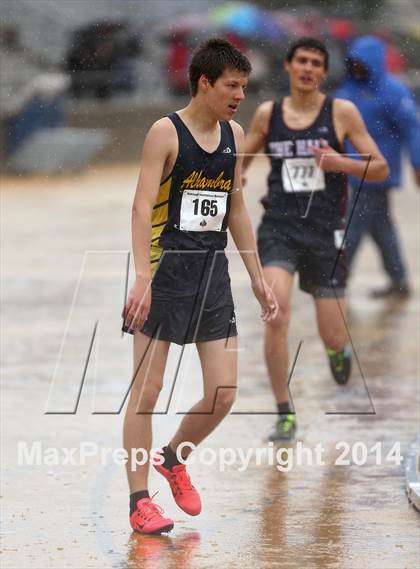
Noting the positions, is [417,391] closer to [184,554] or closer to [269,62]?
[184,554]

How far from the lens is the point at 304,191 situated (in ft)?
26.8

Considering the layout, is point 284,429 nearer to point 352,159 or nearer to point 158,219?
point 352,159

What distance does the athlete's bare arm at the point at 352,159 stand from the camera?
311 inches

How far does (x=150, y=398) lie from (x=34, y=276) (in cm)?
691

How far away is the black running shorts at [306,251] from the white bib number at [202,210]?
68.2 inches

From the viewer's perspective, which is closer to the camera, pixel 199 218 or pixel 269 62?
pixel 199 218

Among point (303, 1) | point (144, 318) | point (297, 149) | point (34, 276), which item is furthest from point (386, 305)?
point (303, 1)

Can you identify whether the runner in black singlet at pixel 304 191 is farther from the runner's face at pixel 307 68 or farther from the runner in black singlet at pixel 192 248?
the runner in black singlet at pixel 192 248

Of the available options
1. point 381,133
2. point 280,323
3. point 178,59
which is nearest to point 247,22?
point 178,59

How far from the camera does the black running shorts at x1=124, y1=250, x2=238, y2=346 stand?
6348 mm

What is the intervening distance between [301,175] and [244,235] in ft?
5.49

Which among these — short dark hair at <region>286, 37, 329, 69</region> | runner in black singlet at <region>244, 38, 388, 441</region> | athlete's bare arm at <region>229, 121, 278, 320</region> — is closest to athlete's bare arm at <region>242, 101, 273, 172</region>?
runner in black singlet at <region>244, 38, 388, 441</region>

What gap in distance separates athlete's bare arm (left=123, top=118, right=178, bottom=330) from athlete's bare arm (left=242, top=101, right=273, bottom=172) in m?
2.06

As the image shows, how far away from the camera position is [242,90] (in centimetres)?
621
